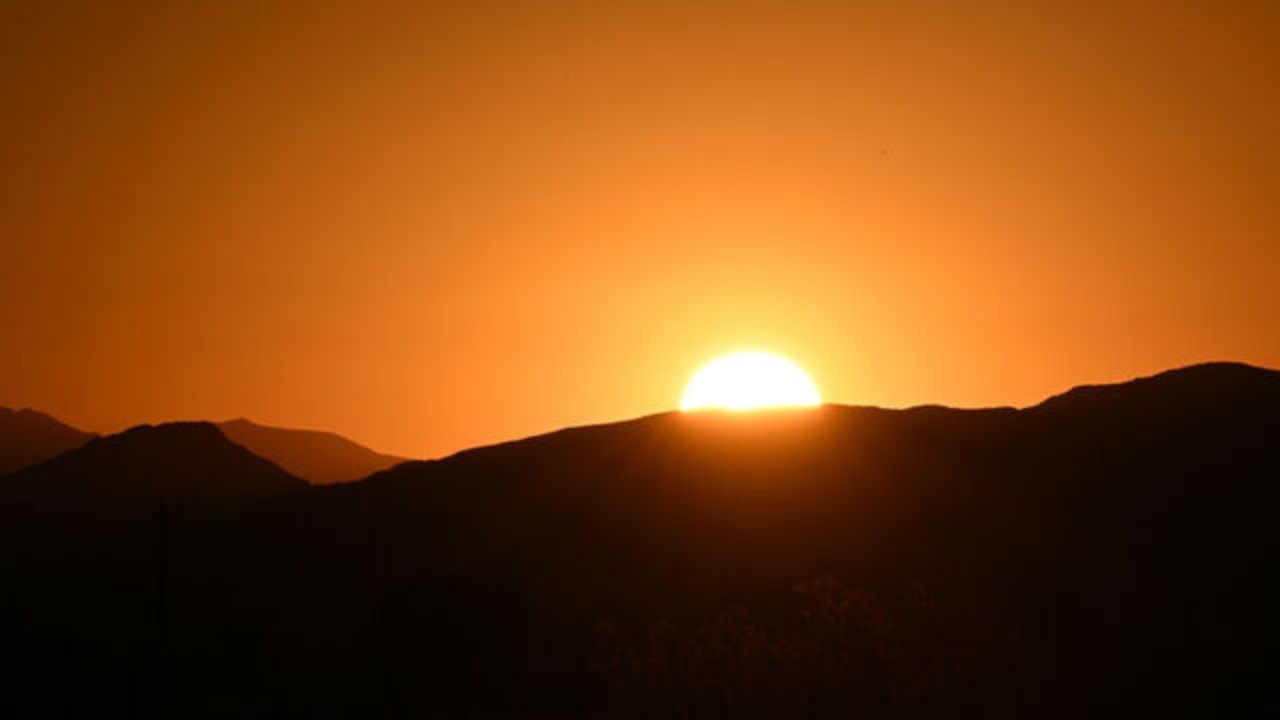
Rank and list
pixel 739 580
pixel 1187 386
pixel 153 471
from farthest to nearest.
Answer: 1. pixel 153 471
2. pixel 1187 386
3. pixel 739 580

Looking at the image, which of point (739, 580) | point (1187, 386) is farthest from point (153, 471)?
point (1187, 386)

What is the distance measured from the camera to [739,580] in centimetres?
6875

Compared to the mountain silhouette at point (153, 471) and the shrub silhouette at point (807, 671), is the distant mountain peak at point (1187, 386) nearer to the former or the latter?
the shrub silhouette at point (807, 671)

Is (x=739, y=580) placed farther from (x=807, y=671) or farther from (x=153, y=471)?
(x=153, y=471)

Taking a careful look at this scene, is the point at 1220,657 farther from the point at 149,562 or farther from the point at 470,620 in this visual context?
the point at 149,562

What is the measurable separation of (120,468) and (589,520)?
106402 millimetres

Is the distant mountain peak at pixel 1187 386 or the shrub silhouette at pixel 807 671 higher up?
the distant mountain peak at pixel 1187 386

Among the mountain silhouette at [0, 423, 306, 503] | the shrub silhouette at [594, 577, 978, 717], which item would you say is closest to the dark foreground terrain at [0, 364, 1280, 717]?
the shrub silhouette at [594, 577, 978, 717]

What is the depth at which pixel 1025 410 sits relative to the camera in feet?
289

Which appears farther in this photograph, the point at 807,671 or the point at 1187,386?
the point at 1187,386

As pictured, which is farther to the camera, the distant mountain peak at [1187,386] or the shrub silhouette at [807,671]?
the distant mountain peak at [1187,386]

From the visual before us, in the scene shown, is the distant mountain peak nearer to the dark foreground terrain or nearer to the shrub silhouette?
the dark foreground terrain

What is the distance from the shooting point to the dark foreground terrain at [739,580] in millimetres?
56688

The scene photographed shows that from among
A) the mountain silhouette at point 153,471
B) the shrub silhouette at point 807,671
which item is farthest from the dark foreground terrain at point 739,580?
the mountain silhouette at point 153,471
